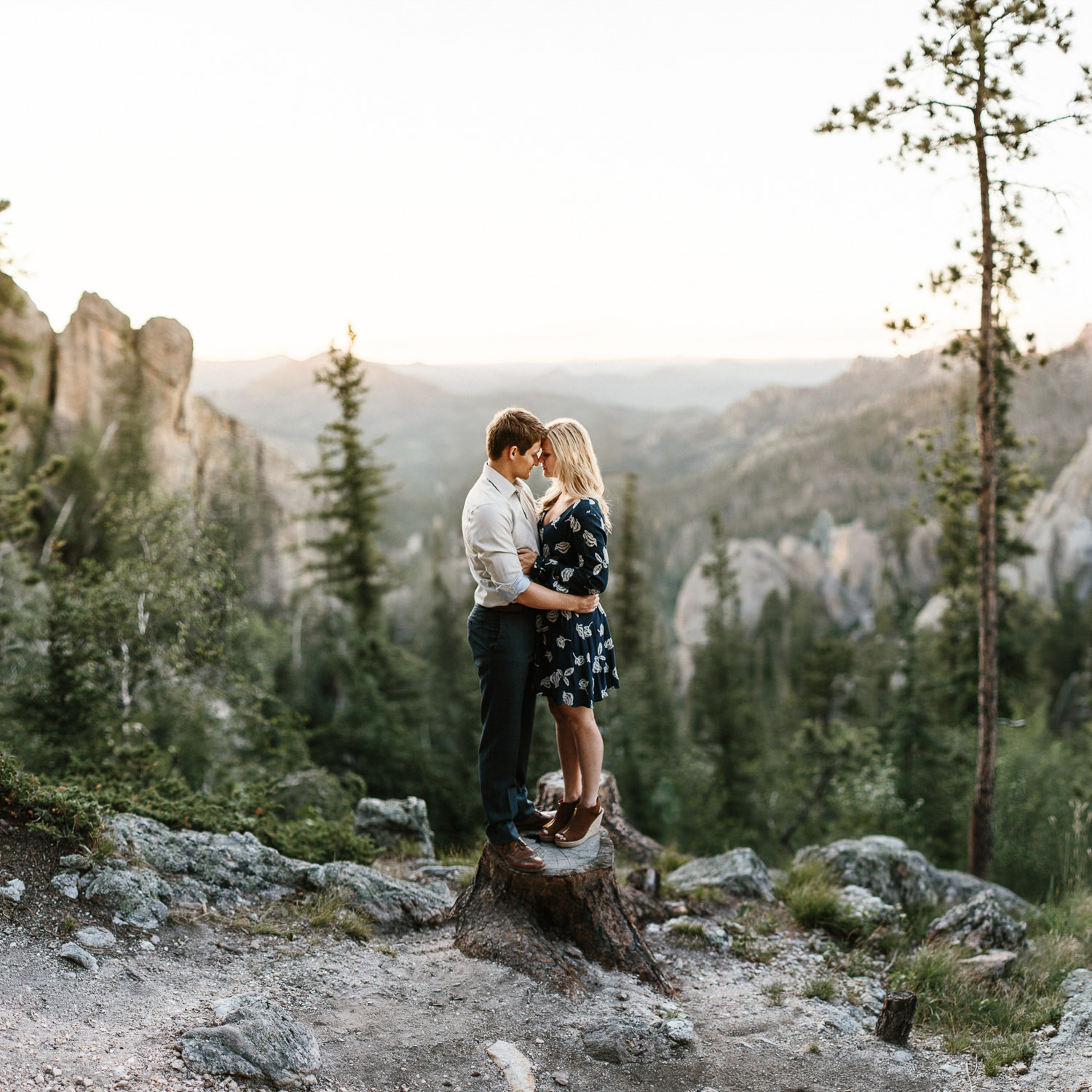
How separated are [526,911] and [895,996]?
2728 millimetres

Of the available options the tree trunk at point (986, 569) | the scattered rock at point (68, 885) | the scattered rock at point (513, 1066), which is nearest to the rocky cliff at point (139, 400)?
the tree trunk at point (986, 569)

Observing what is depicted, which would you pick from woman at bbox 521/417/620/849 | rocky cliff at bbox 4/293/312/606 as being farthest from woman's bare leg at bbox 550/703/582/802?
rocky cliff at bbox 4/293/312/606

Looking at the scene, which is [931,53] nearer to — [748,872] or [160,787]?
[748,872]

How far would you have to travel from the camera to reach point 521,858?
19.5 ft

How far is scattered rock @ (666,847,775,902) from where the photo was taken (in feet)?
28.3

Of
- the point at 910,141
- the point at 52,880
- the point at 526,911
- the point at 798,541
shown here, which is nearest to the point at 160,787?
the point at 52,880

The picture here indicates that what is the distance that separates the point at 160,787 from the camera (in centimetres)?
811

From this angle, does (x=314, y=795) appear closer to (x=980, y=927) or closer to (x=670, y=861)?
(x=670, y=861)

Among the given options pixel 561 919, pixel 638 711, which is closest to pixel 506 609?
pixel 561 919

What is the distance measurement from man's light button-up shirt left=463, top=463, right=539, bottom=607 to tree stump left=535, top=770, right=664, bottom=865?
309cm

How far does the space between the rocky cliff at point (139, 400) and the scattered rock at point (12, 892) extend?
995 inches

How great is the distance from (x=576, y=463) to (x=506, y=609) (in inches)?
43.4

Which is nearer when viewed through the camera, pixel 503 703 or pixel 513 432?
pixel 513 432

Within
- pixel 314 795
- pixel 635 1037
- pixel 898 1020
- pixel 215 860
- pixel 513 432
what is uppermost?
pixel 513 432
